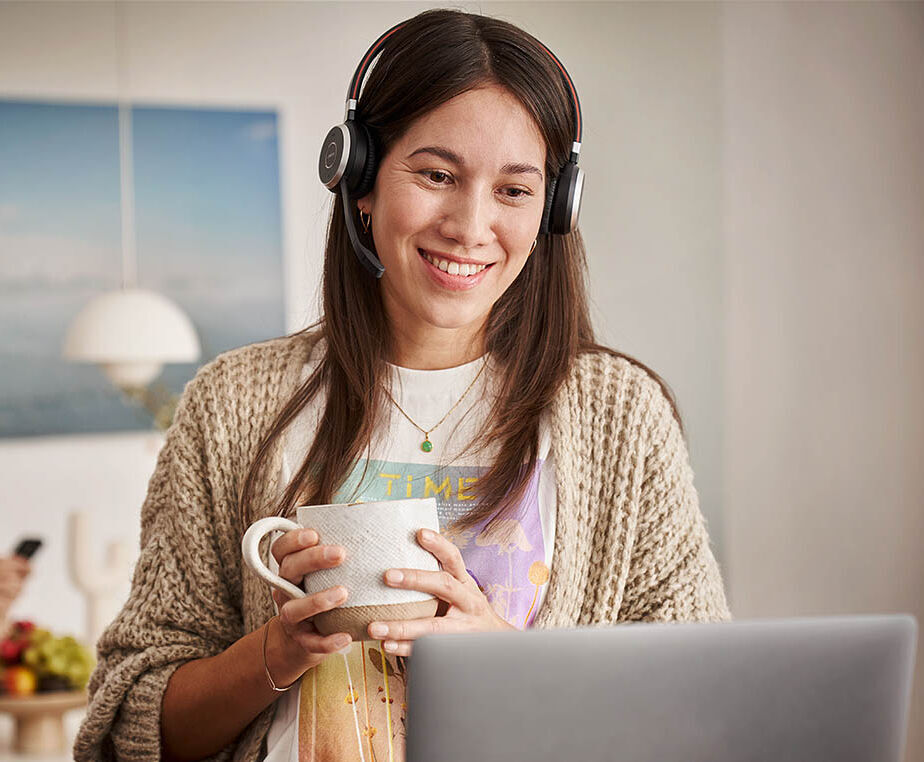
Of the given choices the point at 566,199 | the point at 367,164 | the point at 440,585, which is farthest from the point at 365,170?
the point at 440,585

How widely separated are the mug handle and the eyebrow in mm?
431

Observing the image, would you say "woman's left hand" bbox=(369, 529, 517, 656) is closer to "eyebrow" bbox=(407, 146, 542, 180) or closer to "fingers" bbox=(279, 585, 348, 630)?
"fingers" bbox=(279, 585, 348, 630)

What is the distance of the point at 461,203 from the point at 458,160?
0.15 feet

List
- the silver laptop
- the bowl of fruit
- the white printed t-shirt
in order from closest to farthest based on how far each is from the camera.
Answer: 1. the silver laptop
2. the white printed t-shirt
3. the bowl of fruit

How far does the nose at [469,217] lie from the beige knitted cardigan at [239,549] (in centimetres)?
23

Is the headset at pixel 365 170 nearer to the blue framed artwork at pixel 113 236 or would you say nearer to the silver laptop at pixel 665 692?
the silver laptop at pixel 665 692

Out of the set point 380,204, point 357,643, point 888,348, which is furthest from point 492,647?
point 888,348

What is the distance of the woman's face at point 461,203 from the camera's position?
3.57ft

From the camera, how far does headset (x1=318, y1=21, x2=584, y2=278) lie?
113 cm

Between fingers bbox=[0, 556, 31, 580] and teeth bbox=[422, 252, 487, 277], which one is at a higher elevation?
teeth bbox=[422, 252, 487, 277]

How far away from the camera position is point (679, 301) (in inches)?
137

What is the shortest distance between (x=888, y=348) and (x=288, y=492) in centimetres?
251

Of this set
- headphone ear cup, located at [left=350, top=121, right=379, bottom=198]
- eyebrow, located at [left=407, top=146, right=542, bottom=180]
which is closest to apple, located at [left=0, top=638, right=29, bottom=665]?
headphone ear cup, located at [left=350, top=121, right=379, bottom=198]

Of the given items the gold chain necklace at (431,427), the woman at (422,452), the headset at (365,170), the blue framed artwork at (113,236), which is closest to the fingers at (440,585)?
the woman at (422,452)
